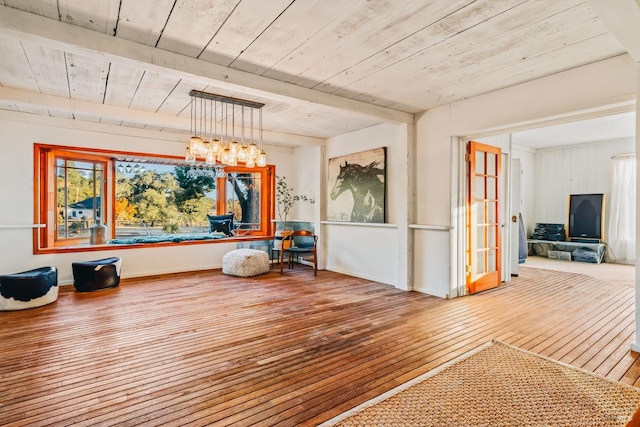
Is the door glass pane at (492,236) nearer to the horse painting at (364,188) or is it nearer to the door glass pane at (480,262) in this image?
the door glass pane at (480,262)

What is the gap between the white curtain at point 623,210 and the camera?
6.65 m

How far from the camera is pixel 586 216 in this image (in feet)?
24.0

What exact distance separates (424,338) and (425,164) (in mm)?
2508

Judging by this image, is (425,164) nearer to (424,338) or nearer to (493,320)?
(493,320)

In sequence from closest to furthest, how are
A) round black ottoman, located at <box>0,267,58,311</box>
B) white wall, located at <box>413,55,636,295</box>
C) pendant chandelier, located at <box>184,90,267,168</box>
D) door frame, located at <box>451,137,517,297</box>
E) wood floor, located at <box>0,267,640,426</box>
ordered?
wood floor, located at <box>0,267,640,426</box>
white wall, located at <box>413,55,636,295</box>
round black ottoman, located at <box>0,267,58,311</box>
pendant chandelier, located at <box>184,90,267,168</box>
door frame, located at <box>451,137,517,297</box>

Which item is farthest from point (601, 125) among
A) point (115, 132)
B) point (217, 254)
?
point (115, 132)

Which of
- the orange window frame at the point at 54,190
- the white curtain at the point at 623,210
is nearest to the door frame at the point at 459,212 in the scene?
the orange window frame at the point at 54,190

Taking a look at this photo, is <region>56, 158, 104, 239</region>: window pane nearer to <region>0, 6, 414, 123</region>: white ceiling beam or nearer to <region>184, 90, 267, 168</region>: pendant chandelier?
<region>184, 90, 267, 168</region>: pendant chandelier

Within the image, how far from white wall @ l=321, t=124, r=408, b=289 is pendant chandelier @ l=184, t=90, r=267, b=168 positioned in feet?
6.05

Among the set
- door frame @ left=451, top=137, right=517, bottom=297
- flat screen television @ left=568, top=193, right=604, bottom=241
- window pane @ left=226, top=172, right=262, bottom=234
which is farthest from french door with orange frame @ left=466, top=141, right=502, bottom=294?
window pane @ left=226, top=172, right=262, bottom=234

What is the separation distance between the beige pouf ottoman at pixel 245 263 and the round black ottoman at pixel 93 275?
1.70 metres

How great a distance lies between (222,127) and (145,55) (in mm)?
2581

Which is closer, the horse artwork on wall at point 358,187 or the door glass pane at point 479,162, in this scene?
the door glass pane at point 479,162

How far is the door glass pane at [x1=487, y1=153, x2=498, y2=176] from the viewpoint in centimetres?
487
